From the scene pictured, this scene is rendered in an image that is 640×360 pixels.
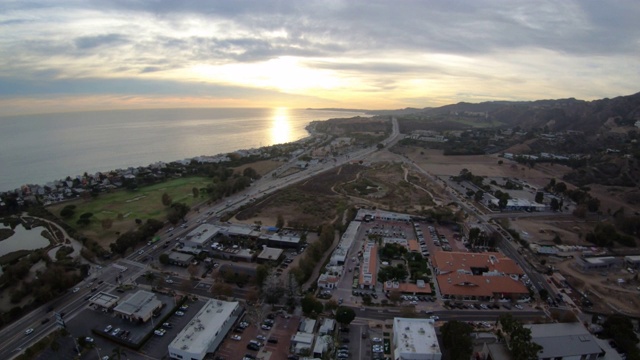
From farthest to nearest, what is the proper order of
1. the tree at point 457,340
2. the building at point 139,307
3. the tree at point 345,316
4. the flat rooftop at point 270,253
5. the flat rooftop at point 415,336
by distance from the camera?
the flat rooftop at point 270,253 < the building at point 139,307 < the tree at point 345,316 < the flat rooftop at point 415,336 < the tree at point 457,340

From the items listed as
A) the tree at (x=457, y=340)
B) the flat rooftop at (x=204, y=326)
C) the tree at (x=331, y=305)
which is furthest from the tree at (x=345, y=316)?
the flat rooftop at (x=204, y=326)

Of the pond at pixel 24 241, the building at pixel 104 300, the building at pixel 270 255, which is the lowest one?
the pond at pixel 24 241

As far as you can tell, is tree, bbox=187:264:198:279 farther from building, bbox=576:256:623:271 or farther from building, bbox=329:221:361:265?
building, bbox=576:256:623:271

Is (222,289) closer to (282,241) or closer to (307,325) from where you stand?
(307,325)

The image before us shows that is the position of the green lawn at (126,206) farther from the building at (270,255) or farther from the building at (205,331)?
the building at (205,331)

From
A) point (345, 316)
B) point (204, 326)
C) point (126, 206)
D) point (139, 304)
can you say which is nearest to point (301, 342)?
point (345, 316)

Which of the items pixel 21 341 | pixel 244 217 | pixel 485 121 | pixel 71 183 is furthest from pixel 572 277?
pixel 485 121
